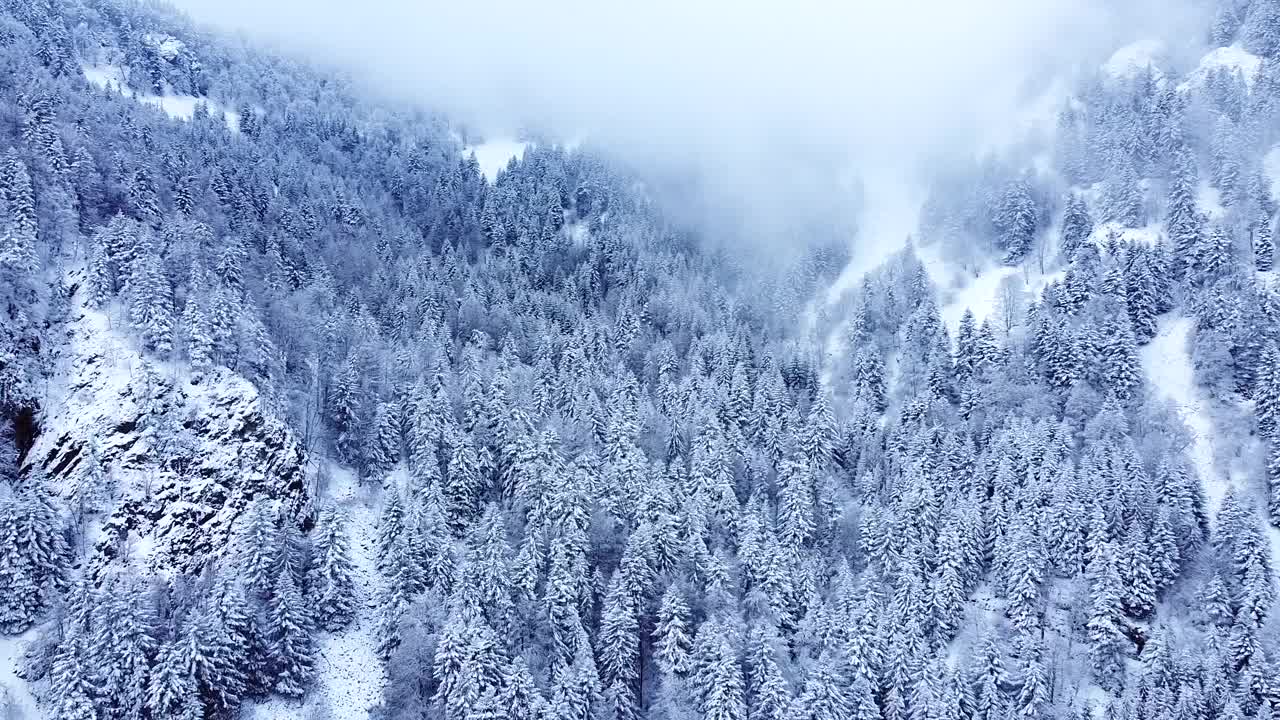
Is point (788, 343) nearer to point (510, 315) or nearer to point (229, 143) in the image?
point (510, 315)

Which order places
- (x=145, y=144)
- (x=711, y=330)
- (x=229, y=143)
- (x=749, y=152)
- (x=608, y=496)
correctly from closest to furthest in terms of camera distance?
(x=608, y=496) < (x=145, y=144) < (x=711, y=330) < (x=229, y=143) < (x=749, y=152)

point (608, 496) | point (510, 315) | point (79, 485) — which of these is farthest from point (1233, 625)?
point (79, 485)

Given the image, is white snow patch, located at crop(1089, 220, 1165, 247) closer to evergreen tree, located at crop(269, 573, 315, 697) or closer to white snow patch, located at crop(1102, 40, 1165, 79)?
white snow patch, located at crop(1102, 40, 1165, 79)

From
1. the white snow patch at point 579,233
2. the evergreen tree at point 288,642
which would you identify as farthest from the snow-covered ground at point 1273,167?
the evergreen tree at point 288,642

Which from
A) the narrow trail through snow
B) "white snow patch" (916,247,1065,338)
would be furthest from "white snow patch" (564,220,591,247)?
the narrow trail through snow

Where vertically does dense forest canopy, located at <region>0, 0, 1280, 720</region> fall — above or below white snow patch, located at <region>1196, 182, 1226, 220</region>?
below

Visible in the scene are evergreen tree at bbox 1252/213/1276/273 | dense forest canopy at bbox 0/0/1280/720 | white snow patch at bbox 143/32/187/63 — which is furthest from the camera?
white snow patch at bbox 143/32/187/63

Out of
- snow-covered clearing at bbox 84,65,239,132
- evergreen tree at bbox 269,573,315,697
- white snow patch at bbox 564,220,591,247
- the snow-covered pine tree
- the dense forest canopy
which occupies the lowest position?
evergreen tree at bbox 269,573,315,697
